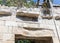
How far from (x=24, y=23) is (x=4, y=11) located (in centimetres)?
44

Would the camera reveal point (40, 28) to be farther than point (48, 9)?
No

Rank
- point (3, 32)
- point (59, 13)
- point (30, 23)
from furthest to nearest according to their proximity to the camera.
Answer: point (59, 13) < point (30, 23) < point (3, 32)

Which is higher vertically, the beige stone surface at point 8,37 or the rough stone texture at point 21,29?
the rough stone texture at point 21,29

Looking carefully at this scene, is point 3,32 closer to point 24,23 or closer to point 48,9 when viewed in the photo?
point 24,23

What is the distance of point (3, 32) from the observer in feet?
10.5

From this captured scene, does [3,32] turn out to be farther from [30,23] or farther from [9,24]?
[30,23]

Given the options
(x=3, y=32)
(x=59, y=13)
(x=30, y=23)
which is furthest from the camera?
(x=59, y=13)

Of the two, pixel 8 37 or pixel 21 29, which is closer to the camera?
pixel 8 37

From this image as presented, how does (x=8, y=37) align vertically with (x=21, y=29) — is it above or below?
below

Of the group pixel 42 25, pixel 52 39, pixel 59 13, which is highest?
pixel 59 13

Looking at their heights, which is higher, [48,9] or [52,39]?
[48,9]

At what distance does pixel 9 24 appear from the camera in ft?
10.8

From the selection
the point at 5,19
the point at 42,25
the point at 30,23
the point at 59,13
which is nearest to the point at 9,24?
the point at 5,19

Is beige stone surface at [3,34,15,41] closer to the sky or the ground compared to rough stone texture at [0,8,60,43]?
closer to the ground
